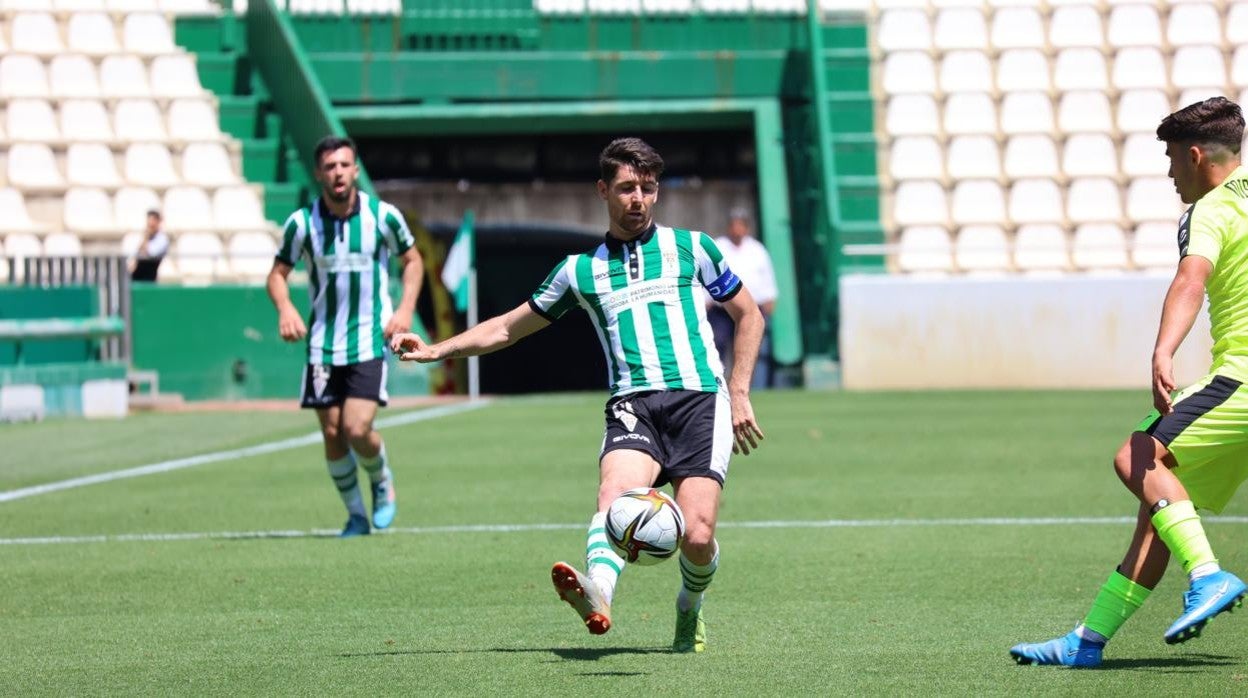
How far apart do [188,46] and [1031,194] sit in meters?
11.6

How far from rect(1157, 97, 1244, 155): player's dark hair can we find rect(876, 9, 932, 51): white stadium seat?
20953 millimetres

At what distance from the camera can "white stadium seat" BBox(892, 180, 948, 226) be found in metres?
25.2

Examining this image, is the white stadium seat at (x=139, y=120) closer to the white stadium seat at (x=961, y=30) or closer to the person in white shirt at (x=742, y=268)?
the person in white shirt at (x=742, y=268)

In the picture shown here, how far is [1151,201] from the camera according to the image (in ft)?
83.1

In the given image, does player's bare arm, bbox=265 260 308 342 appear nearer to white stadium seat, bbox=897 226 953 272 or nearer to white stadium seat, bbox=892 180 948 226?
white stadium seat, bbox=897 226 953 272

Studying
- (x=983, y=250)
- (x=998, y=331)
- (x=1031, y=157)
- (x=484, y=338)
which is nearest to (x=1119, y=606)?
(x=484, y=338)

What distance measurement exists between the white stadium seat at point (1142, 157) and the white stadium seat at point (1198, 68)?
1023 mm

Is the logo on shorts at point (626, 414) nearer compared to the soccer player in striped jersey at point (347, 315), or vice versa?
the logo on shorts at point (626, 414)

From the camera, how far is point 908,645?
6723 millimetres

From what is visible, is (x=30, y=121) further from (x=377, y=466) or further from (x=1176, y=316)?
(x=1176, y=316)

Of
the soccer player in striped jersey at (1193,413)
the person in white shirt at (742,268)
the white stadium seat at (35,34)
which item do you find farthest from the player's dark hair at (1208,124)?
the white stadium seat at (35,34)

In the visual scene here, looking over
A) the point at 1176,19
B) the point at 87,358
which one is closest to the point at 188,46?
the point at 87,358

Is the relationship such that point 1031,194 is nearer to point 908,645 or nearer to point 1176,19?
point 1176,19

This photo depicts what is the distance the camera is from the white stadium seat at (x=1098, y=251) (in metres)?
24.0
